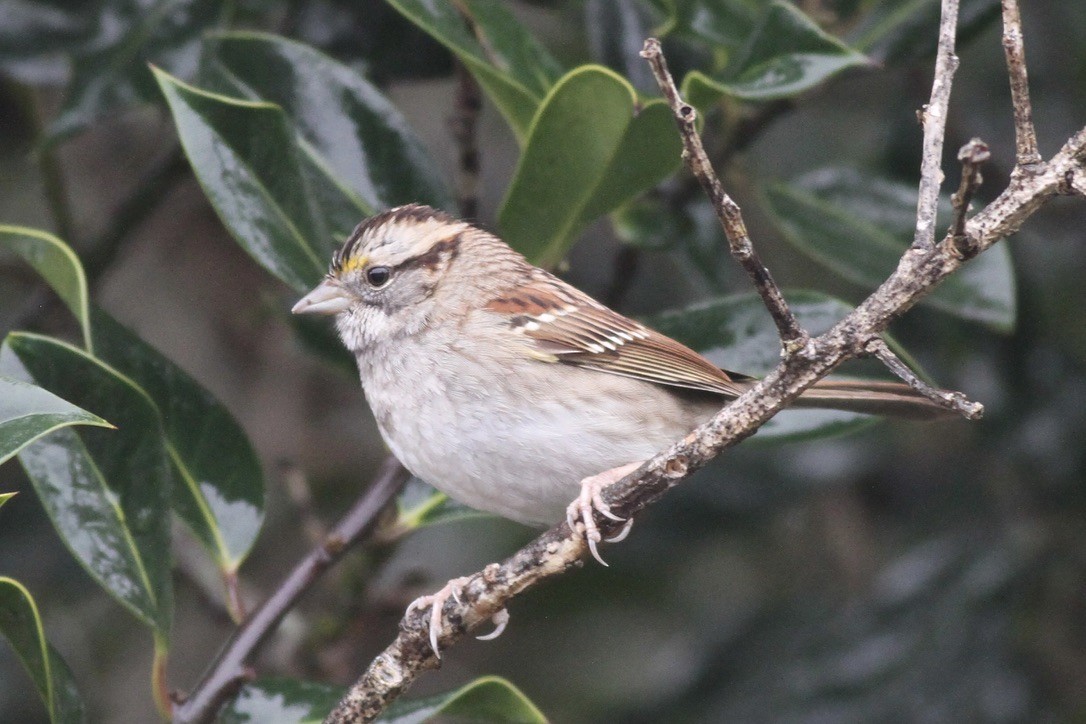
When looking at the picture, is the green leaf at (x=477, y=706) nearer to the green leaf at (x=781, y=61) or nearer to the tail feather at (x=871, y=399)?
the tail feather at (x=871, y=399)

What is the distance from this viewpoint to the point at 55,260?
2.74 m

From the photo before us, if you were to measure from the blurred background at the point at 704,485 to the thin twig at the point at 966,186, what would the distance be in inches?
63.9

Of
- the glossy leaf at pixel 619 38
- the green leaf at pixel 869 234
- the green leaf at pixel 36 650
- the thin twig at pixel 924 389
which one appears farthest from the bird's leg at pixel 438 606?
the glossy leaf at pixel 619 38

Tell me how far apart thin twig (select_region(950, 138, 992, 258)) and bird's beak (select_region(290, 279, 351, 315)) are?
1.80m

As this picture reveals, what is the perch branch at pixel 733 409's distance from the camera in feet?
6.35

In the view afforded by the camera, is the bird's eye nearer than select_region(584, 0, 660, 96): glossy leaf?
Yes

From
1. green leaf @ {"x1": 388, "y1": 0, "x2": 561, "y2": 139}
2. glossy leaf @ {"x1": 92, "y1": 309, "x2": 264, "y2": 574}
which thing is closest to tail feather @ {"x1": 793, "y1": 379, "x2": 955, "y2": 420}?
green leaf @ {"x1": 388, "y1": 0, "x2": 561, "y2": 139}

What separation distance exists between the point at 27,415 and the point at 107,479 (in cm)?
76

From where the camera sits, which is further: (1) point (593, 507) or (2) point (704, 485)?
(2) point (704, 485)

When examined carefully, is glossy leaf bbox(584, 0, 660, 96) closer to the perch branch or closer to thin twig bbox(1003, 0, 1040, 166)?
the perch branch

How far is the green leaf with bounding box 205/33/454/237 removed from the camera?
332 centimetres

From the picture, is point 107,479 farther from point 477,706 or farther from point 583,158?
point 583,158

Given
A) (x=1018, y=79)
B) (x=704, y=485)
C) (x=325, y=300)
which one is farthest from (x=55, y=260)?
(x=704, y=485)

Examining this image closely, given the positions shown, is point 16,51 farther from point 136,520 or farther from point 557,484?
point 557,484
